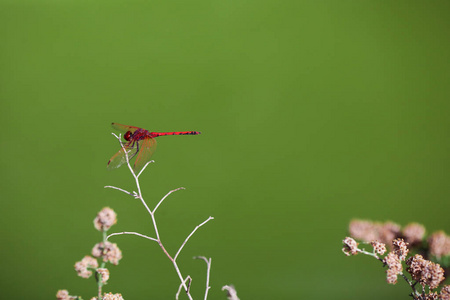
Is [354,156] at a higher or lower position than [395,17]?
lower

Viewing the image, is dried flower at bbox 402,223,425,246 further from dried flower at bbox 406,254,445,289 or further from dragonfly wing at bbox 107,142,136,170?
dragonfly wing at bbox 107,142,136,170

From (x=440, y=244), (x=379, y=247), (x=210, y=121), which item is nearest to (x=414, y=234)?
(x=440, y=244)

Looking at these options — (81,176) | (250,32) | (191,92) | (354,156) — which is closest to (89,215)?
(81,176)

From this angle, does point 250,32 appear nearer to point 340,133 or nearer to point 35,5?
point 340,133

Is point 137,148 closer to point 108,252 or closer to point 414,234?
point 108,252

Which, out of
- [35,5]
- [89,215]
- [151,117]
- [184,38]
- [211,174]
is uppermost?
[35,5]

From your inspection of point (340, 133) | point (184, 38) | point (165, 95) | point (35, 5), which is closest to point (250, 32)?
point (184, 38)

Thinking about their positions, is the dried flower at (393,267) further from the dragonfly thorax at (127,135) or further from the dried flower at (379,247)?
the dragonfly thorax at (127,135)
